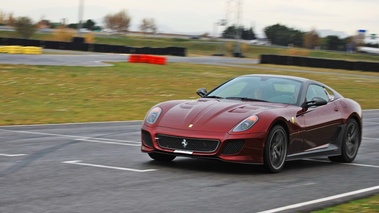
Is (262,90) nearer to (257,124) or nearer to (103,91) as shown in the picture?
(257,124)

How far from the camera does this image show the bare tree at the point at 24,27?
93.5 m

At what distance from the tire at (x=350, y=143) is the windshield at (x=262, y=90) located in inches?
46.9

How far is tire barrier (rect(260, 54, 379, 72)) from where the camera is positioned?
5347 centimetres

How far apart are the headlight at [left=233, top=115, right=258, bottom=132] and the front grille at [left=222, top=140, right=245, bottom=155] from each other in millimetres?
150

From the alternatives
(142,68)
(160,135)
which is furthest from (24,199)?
(142,68)

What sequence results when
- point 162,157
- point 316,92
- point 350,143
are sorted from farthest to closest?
1. point 350,143
2. point 316,92
3. point 162,157

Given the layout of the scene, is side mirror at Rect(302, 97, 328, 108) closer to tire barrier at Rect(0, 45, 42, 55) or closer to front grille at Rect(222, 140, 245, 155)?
front grille at Rect(222, 140, 245, 155)

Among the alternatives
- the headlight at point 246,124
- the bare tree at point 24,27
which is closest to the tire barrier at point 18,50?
the headlight at point 246,124

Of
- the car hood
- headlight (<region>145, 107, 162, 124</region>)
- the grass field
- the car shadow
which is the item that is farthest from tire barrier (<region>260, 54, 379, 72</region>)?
headlight (<region>145, 107, 162, 124</region>)

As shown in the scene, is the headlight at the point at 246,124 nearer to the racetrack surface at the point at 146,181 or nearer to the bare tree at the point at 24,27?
the racetrack surface at the point at 146,181

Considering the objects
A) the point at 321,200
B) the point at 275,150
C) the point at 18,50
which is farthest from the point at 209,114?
the point at 18,50

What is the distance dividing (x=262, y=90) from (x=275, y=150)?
125 centimetres

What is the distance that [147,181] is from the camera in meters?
8.37

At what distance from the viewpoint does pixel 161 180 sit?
850 centimetres
